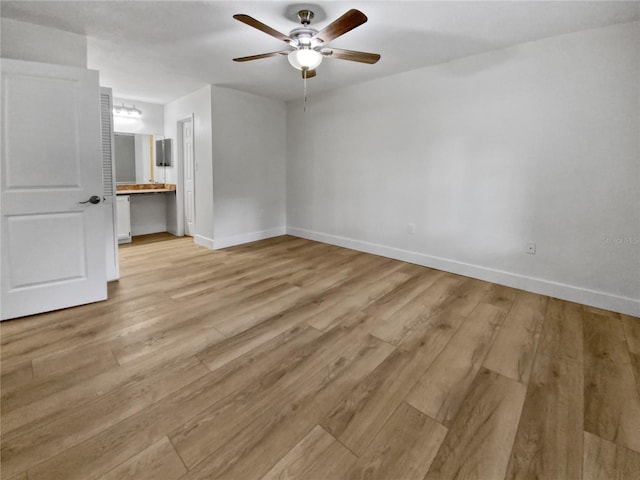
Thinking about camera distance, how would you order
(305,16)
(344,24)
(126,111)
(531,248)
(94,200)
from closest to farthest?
1. (344,24)
2. (305,16)
3. (94,200)
4. (531,248)
5. (126,111)

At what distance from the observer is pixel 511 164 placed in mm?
3227

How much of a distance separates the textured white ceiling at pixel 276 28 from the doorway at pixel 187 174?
1.45m

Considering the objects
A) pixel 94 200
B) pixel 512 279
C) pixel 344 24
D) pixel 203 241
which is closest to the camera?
pixel 344 24

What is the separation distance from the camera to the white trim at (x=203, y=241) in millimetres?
4848

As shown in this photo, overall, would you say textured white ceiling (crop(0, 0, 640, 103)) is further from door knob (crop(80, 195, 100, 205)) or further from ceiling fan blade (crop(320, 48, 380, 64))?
door knob (crop(80, 195, 100, 205))

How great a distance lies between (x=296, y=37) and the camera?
8.57 feet

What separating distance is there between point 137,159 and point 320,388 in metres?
5.69

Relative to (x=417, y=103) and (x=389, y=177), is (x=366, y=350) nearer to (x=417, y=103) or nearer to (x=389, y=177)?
(x=389, y=177)

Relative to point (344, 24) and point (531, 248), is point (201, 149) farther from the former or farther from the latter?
point (531, 248)

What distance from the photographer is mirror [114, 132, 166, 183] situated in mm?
5555

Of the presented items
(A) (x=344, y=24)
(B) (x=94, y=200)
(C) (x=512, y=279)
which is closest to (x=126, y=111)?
(B) (x=94, y=200)

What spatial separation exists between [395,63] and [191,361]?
367cm

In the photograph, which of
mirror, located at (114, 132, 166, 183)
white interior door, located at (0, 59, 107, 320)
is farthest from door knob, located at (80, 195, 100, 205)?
mirror, located at (114, 132, 166, 183)

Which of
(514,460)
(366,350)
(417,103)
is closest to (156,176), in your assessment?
(417,103)
